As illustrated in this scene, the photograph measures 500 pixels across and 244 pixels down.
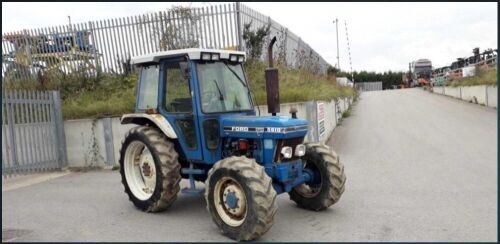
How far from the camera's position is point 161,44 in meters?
13.9

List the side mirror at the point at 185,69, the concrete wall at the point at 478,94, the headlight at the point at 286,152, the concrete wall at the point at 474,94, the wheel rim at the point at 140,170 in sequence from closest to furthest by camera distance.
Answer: the headlight at the point at 286,152 → the side mirror at the point at 185,69 → the wheel rim at the point at 140,170 → the concrete wall at the point at 478,94 → the concrete wall at the point at 474,94

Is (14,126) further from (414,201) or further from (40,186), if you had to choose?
(414,201)

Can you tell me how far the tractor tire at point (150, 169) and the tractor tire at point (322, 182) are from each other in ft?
5.65

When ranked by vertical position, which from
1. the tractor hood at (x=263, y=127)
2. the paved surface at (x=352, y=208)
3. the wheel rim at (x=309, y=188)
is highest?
the tractor hood at (x=263, y=127)

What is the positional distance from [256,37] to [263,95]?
2.62 m

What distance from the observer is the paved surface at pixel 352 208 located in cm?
549

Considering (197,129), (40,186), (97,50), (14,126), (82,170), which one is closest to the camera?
(197,129)

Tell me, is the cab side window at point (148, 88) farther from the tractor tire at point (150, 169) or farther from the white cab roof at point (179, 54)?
the tractor tire at point (150, 169)

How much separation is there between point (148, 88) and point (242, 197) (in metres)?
2.57

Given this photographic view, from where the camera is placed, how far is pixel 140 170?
6.93 metres

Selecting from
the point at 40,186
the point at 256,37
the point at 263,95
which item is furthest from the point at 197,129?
the point at 256,37

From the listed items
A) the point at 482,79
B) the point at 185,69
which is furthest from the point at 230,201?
the point at 482,79

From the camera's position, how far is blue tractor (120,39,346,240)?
17.9 feet

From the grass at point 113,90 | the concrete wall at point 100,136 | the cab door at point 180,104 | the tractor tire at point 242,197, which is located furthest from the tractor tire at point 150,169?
the grass at point 113,90
